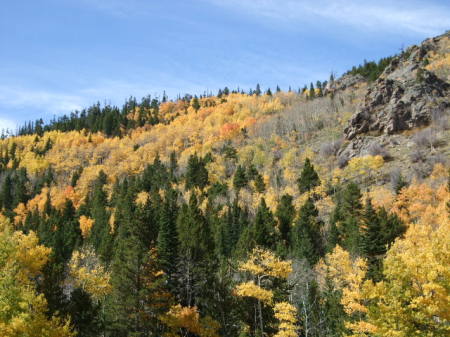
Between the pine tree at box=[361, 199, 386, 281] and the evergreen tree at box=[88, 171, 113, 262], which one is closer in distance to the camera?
the pine tree at box=[361, 199, 386, 281]

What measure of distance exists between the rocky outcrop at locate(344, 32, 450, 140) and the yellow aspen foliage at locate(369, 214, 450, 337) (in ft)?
320

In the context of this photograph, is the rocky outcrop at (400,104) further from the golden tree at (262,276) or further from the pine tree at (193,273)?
the golden tree at (262,276)

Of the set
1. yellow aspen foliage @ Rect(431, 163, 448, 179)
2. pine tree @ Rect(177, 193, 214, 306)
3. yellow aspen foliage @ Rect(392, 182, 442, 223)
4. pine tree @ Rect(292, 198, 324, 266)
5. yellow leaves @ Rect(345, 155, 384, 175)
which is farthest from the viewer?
yellow leaves @ Rect(345, 155, 384, 175)

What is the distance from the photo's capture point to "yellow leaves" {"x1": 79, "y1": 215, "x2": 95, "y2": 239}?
298 ft

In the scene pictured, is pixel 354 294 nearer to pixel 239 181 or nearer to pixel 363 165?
pixel 239 181

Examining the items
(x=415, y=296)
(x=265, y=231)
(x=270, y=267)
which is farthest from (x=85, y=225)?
(x=415, y=296)

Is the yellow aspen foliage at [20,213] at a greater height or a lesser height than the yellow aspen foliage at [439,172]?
lesser

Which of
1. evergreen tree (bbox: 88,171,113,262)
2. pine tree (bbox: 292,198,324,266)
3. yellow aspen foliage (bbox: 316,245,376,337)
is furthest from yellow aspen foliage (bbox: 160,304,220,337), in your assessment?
evergreen tree (bbox: 88,171,113,262)

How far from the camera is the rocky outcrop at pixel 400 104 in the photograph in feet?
367

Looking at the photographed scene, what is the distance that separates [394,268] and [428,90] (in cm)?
11029

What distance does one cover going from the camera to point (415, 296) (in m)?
20.1

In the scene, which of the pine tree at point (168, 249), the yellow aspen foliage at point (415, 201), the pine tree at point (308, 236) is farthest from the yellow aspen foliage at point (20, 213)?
the yellow aspen foliage at point (415, 201)

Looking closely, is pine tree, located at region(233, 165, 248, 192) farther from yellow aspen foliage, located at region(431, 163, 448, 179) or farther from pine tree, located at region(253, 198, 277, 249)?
yellow aspen foliage, located at region(431, 163, 448, 179)

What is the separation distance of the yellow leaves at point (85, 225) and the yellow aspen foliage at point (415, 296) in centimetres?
7789
